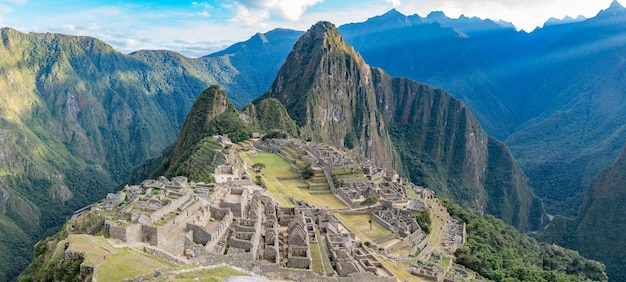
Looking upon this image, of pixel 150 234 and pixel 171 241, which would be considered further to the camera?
pixel 171 241

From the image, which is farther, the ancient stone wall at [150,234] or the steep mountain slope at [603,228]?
→ the steep mountain slope at [603,228]

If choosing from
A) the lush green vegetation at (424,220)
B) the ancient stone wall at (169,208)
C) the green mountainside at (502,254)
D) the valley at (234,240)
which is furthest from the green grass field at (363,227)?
the ancient stone wall at (169,208)

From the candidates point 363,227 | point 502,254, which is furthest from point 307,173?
point 502,254

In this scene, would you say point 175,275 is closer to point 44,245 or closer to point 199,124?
point 44,245

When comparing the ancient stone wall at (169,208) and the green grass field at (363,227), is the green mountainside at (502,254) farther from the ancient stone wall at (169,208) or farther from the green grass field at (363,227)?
the ancient stone wall at (169,208)

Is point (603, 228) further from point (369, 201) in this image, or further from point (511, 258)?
point (369, 201)

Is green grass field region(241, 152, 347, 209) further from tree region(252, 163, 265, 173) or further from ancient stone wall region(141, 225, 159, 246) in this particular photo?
ancient stone wall region(141, 225, 159, 246)
